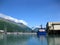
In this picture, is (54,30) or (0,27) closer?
(54,30)

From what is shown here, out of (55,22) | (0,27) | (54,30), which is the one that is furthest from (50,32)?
(0,27)

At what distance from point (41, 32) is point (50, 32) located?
4540 millimetres

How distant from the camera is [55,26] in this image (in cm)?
7538

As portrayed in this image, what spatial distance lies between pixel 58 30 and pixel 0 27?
2530 inches

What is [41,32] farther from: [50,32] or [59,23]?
[59,23]

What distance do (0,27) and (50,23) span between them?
2348 inches

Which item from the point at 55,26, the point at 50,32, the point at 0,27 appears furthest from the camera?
the point at 0,27

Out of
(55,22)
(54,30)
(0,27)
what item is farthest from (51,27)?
(0,27)

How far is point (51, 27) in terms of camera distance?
73.4m

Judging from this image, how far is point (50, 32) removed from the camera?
70.8 metres

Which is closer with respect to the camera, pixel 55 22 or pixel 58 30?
pixel 58 30

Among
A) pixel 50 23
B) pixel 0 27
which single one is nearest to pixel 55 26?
pixel 50 23

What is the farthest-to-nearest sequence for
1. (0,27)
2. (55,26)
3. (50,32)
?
(0,27)
(55,26)
(50,32)

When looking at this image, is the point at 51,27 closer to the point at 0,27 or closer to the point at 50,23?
the point at 50,23
